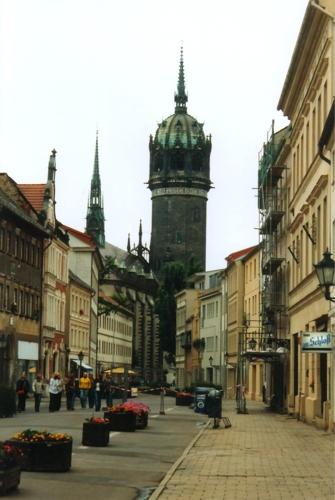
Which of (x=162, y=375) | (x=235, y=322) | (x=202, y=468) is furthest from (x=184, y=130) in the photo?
(x=202, y=468)

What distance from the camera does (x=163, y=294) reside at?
496 ft

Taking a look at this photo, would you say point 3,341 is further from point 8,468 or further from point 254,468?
point 8,468

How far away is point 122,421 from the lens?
30.1 m

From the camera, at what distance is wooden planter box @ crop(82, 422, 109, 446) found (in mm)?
23812

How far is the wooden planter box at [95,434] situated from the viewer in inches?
938

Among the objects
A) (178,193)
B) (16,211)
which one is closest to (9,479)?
(16,211)

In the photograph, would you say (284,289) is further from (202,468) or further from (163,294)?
(163,294)

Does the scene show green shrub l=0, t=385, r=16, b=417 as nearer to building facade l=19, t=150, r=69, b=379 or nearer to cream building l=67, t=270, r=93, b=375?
building facade l=19, t=150, r=69, b=379

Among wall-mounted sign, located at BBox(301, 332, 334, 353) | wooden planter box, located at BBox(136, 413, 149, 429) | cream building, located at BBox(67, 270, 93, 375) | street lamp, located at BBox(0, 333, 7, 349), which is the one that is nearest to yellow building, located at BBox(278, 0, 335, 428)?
wall-mounted sign, located at BBox(301, 332, 334, 353)

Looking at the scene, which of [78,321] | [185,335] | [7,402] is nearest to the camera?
[7,402]

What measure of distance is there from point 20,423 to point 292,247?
574 inches

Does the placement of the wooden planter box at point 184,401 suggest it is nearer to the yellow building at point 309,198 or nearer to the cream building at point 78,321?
the yellow building at point 309,198

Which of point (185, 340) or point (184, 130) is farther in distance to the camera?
point (184, 130)

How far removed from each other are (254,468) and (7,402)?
20.0 m
